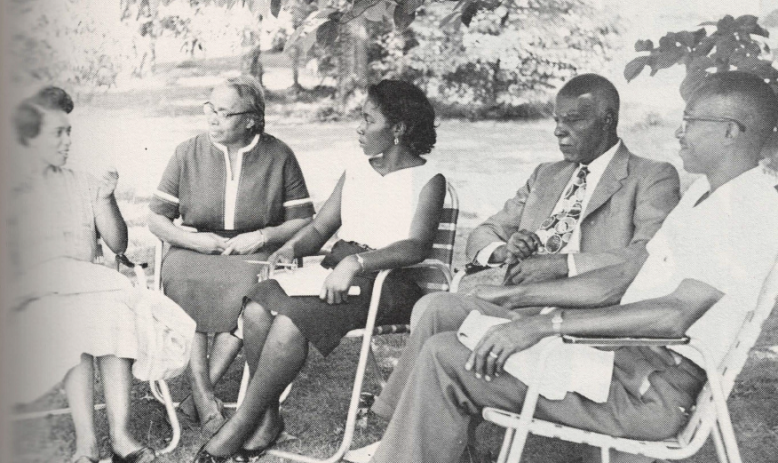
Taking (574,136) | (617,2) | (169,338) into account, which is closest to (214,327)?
(169,338)

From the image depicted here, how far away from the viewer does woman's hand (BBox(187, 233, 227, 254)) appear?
4.14 meters

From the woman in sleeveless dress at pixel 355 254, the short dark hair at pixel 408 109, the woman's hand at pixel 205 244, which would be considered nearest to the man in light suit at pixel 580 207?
the woman in sleeveless dress at pixel 355 254

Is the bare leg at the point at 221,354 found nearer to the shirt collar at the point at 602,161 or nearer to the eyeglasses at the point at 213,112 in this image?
the eyeglasses at the point at 213,112

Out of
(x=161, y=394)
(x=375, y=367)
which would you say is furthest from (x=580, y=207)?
(x=161, y=394)

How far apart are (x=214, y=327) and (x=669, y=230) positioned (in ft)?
6.12

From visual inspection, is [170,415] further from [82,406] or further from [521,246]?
[521,246]

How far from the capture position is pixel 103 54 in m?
3.82

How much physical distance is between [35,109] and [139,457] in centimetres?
135

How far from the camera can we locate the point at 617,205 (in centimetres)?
368

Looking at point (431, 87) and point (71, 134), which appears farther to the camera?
point (431, 87)

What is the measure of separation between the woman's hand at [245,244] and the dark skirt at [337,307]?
0.66 ft

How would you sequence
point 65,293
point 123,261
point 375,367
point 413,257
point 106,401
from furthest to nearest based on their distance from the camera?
1. point 375,367
2. point 413,257
3. point 123,261
4. point 106,401
5. point 65,293

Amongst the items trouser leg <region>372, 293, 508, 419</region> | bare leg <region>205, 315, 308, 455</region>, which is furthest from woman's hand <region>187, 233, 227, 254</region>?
trouser leg <region>372, 293, 508, 419</region>

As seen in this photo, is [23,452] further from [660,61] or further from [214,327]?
[660,61]
